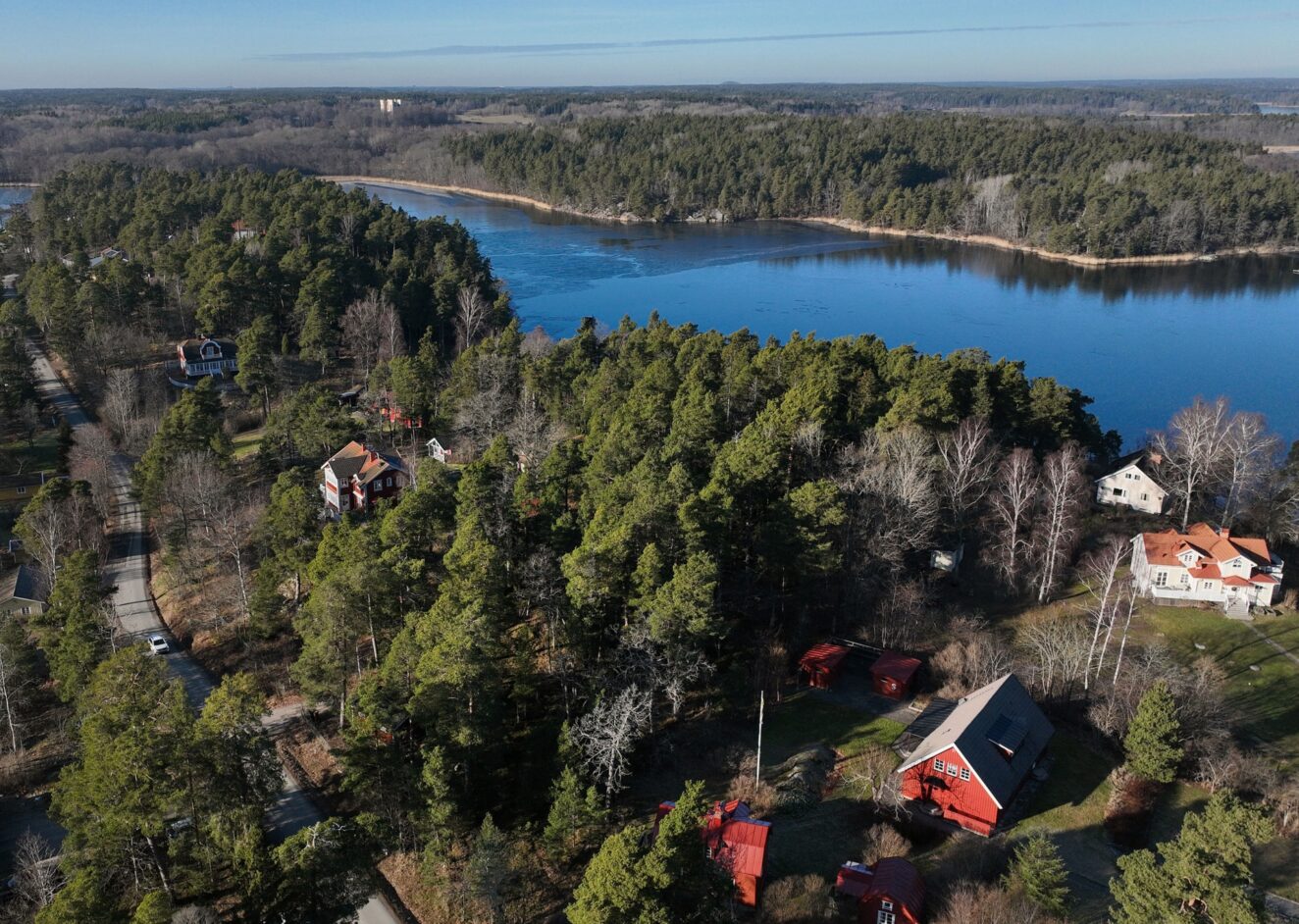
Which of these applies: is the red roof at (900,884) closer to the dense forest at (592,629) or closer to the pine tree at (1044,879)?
the dense forest at (592,629)

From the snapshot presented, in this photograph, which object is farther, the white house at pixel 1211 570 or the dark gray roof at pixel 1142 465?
the dark gray roof at pixel 1142 465

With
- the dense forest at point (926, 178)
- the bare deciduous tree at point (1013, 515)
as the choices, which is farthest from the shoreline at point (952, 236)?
the bare deciduous tree at point (1013, 515)

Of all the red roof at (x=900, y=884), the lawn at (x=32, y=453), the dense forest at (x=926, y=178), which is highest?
the dense forest at (x=926, y=178)

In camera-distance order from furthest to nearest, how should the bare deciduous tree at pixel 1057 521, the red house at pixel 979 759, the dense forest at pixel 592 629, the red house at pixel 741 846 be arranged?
the bare deciduous tree at pixel 1057 521
the red house at pixel 979 759
the red house at pixel 741 846
the dense forest at pixel 592 629

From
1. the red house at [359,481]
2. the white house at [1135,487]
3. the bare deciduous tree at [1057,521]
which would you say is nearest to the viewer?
the bare deciduous tree at [1057,521]

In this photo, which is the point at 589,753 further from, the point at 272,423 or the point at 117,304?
the point at 117,304

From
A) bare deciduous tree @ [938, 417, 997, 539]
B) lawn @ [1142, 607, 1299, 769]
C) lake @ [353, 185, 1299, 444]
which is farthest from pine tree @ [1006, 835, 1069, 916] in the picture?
lake @ [353, 185, 1299, 444]
